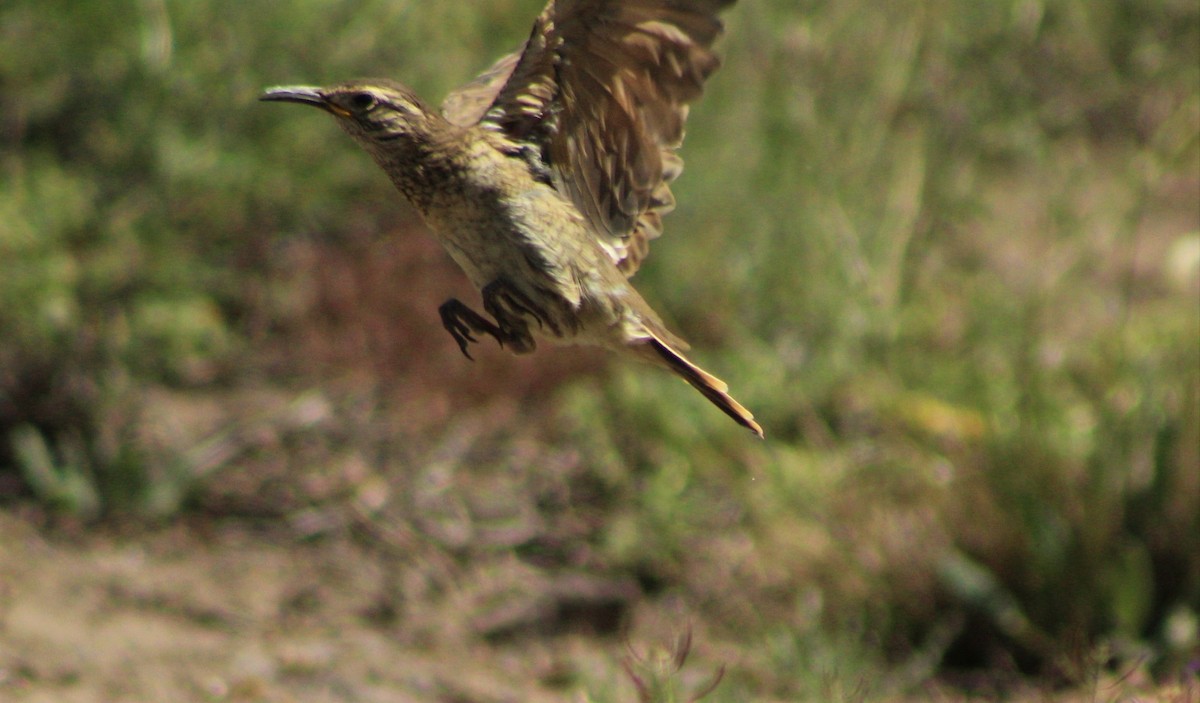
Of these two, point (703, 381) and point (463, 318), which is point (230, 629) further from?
point (703, 381)

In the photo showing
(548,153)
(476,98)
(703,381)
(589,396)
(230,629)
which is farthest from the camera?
(589,396)

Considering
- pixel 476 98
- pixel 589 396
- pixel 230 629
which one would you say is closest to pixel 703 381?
pixel 476 98

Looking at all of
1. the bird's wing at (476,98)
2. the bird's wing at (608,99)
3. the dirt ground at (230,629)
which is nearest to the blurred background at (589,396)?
the dirt ground at (230,629)

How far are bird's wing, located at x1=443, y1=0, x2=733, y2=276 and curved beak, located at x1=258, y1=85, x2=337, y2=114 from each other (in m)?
0.32

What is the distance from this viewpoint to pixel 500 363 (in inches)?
211

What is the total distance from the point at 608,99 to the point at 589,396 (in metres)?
2.18

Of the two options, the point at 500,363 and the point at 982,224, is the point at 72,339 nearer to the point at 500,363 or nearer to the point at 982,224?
the point at 500,363

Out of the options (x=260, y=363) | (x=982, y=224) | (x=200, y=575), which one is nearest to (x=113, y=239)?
(x=260, y=363)

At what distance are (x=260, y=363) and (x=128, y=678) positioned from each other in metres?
1.77

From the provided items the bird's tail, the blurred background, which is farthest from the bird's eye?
the blurred background

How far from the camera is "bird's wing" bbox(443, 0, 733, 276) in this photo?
113 inches

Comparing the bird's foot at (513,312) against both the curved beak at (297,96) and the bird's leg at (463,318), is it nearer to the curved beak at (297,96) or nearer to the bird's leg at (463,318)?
the bird's leg at (463,318)

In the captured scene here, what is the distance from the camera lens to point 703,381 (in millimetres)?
2887

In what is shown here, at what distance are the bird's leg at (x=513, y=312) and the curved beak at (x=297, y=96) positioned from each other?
489 mm
